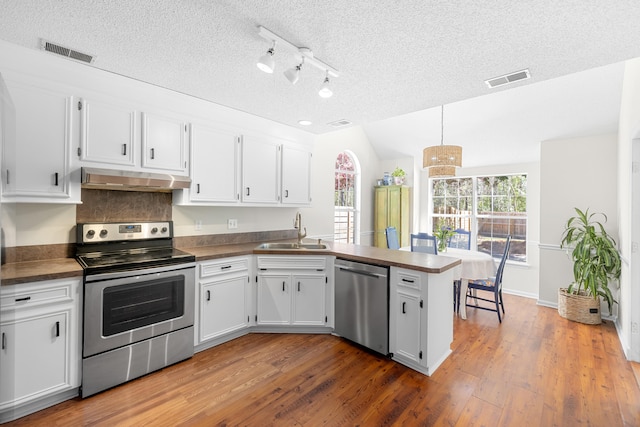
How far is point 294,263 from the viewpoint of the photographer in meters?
3.12

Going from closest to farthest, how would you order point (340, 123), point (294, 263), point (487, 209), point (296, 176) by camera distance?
1. point (294, 263)
2. point (340, 123)
3. point (296, 176)
4. point (487, 209)

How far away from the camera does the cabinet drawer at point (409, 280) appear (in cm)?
242

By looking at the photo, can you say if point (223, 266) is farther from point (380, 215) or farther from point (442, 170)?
point (380, 215)

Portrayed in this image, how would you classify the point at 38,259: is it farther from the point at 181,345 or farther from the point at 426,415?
the point at 426,415

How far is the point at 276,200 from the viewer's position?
3.65 metres

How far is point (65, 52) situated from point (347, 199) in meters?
4.28

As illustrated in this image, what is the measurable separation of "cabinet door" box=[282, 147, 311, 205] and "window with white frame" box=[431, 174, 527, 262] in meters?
3.28

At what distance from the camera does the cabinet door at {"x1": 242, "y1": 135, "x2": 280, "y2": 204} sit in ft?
10.9

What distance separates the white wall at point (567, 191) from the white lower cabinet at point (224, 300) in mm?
4160

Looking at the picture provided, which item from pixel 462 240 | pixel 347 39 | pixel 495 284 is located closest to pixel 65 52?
pixel 347 39

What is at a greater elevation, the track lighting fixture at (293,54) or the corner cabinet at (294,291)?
the track lighting fixture at (293,54)

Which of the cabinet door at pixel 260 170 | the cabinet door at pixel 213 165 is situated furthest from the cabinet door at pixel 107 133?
the cabinet door at pixel 260 170

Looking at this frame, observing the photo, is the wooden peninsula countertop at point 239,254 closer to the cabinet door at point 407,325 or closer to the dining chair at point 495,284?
the cabinet door at point 407,325

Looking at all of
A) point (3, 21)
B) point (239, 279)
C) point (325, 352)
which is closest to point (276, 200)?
point (239, 279)
